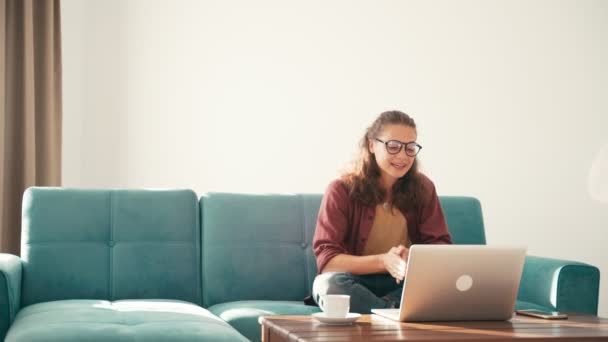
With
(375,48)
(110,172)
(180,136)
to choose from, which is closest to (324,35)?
(375,48)

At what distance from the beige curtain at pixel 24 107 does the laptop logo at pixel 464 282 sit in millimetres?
2469

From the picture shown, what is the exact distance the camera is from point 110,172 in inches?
164

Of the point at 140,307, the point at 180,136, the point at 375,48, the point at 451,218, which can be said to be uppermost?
the point at 375,48

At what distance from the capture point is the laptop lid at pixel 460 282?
1.86 m

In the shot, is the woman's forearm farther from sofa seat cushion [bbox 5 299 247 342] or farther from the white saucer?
the white saucer

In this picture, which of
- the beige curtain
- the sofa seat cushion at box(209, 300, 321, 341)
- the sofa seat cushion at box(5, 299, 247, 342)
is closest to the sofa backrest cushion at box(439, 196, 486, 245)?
the sofa seat cushion at box(209, 300, 321, 341)

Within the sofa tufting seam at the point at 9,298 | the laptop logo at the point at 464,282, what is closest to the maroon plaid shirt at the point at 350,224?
the laptop logo at the point at 464,282

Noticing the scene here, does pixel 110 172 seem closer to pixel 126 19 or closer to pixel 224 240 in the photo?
pixel 126 19

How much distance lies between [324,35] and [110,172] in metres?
1.41

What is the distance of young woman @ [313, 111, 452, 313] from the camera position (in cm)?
257

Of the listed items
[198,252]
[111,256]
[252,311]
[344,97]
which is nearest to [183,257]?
[198,252]

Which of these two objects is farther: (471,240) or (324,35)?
(324,35)

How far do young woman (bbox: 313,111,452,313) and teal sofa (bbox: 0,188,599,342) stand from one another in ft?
0.80

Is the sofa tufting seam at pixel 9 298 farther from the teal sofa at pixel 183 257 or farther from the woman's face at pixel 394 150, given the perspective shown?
the woman's face at pixel 394 150
